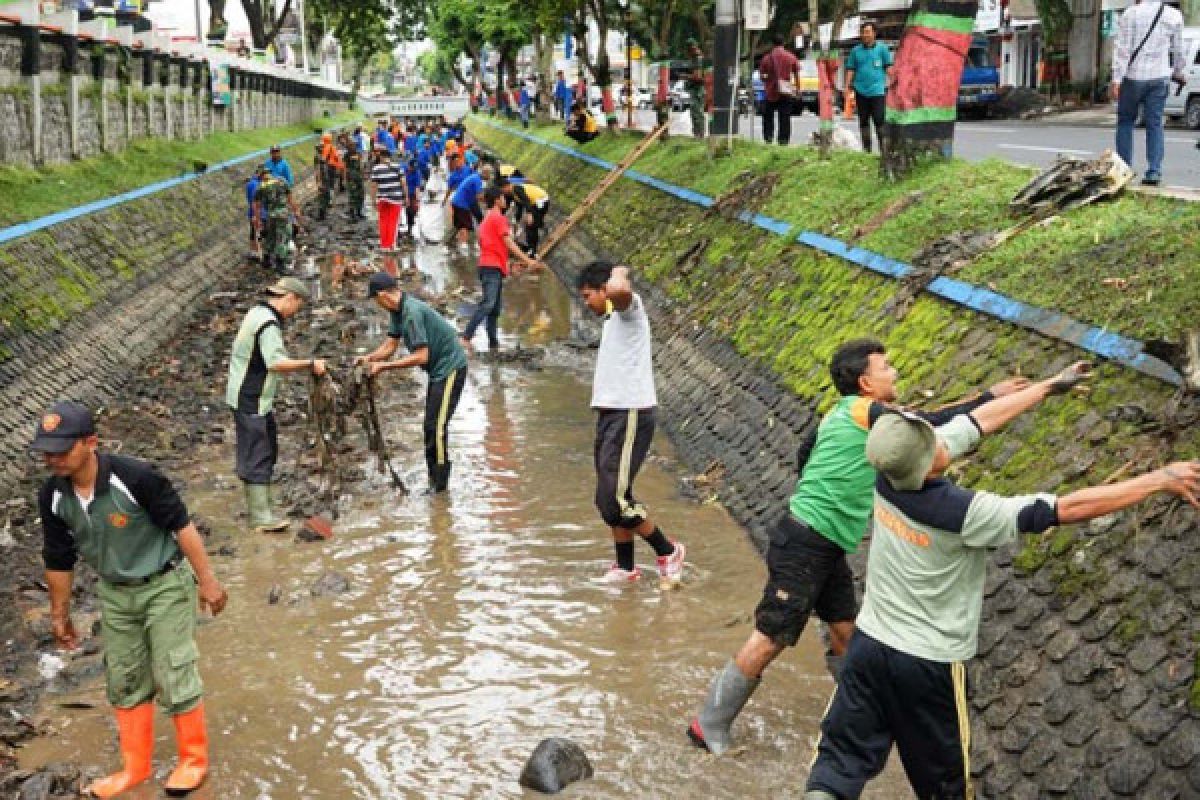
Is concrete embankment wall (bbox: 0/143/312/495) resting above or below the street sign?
below

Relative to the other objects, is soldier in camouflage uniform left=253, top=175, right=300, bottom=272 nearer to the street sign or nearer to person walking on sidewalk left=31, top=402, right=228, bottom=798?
the street sign

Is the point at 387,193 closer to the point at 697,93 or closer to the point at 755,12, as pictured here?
the point at 697,93

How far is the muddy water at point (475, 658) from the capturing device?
605 centimetres

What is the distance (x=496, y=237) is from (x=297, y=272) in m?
9.72

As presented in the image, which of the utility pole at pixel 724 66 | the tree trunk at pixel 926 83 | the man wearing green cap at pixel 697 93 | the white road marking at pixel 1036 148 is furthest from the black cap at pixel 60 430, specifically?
the man wearing green cap at pixel 697 93

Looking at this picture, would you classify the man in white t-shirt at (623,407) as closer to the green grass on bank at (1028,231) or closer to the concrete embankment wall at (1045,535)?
the concrete embankment wall at (1045,535)

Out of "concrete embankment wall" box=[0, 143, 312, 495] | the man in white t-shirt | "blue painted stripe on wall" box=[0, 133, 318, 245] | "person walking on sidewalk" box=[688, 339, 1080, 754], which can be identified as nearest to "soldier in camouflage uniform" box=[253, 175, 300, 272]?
"concrete embankment wall" box=[0, 143, 312, 495]

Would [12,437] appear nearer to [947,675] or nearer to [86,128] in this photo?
[947,675]

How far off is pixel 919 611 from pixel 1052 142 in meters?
19.4

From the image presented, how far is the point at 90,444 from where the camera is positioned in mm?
5316

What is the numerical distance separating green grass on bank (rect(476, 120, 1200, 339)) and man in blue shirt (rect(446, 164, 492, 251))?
5.47 m

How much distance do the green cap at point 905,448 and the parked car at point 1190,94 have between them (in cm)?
2352

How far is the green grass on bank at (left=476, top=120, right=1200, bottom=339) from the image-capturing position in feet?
22.6

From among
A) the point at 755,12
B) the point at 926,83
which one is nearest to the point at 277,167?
the point at 755,12
